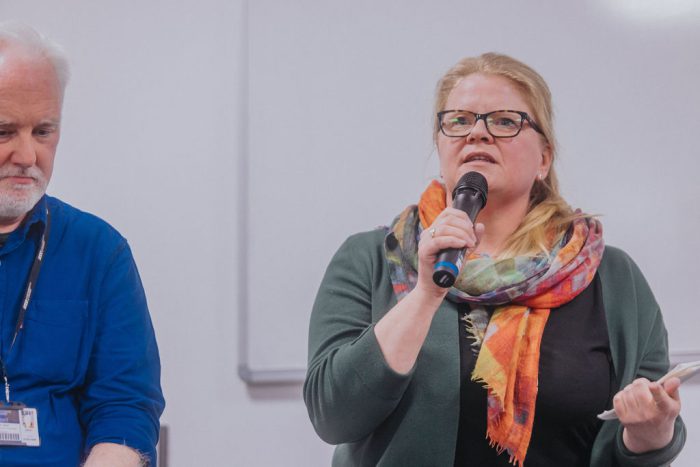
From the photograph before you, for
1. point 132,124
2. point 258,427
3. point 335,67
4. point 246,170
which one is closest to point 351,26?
point 335,67

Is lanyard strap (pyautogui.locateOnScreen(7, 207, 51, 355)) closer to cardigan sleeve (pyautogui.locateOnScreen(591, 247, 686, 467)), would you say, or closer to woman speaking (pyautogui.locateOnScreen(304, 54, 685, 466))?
woman speaking (pyautogui.locateOnScreen(304, 54, 685, 466))

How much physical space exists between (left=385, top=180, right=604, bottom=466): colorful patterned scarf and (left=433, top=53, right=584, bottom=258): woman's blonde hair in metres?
0.03

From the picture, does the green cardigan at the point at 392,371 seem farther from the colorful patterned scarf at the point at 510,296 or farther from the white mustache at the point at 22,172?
Answer: the white mustache at the point at 22,172

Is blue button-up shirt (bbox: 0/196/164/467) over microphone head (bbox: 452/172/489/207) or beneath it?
beneath

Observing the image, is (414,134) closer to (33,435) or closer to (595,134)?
(595,134)

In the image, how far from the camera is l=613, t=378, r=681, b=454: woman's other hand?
1.39 meters

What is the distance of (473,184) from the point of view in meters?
1.53

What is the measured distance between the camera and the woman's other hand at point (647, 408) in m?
1.39

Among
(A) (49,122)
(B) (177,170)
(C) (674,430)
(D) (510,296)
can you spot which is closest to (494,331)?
(D) (510,296)

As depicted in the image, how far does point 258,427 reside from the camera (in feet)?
→ 7.75

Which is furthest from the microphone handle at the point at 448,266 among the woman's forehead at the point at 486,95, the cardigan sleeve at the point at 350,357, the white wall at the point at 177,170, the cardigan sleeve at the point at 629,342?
the white wall at the point at 177,170

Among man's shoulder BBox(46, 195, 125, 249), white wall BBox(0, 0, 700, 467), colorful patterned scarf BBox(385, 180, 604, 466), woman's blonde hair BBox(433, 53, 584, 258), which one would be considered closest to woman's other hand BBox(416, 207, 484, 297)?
colorful patterned scarf BBox(385, 180, 604, 466)

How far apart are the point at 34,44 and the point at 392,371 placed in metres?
0.81

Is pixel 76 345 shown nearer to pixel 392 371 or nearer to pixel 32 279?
pixel 32 279
